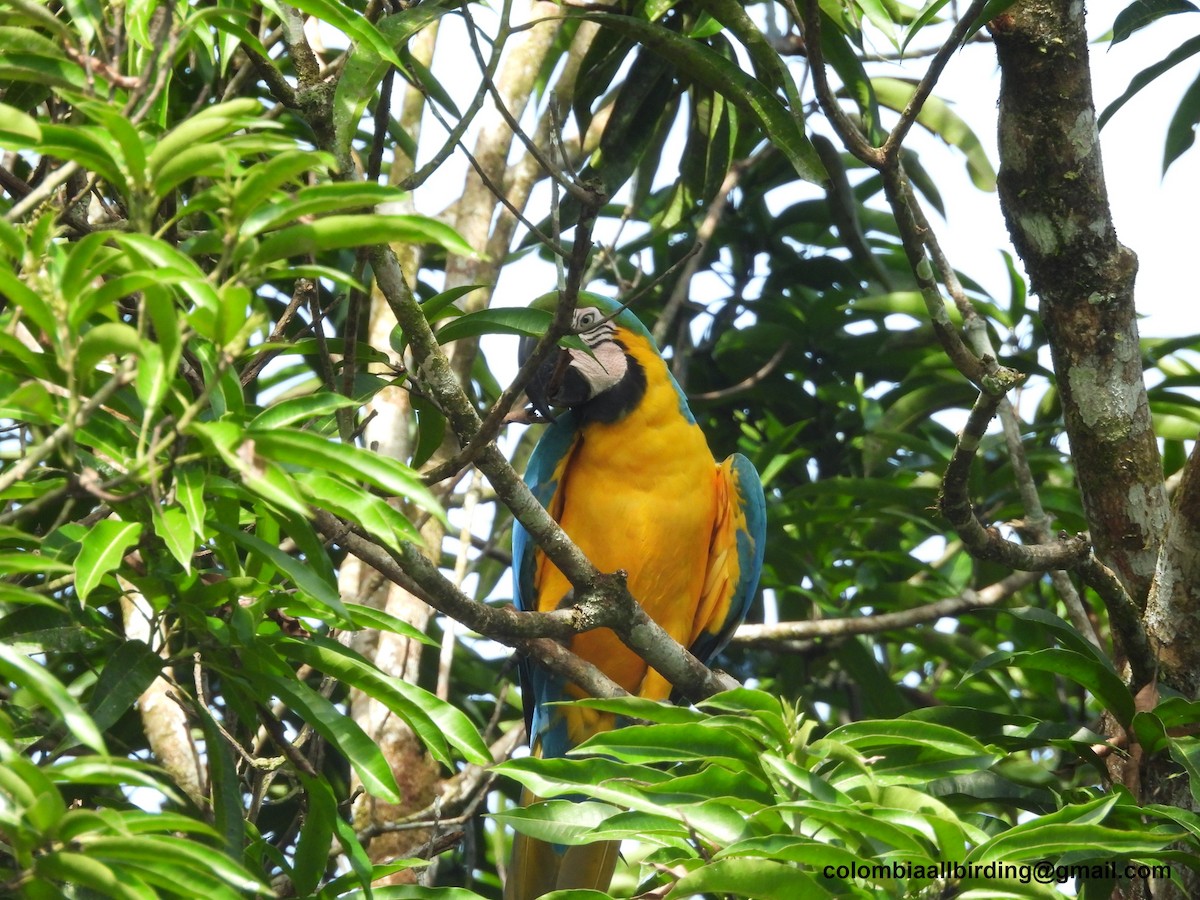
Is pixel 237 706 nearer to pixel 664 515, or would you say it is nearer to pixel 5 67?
pixel 5 67

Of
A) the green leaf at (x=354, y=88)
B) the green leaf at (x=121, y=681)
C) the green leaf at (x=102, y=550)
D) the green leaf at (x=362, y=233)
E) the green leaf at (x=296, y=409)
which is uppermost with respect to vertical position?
the green leaf at (x=354, y=88)

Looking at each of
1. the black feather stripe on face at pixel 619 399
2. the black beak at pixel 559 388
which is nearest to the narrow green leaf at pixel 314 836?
the black beak at pixel 559 388

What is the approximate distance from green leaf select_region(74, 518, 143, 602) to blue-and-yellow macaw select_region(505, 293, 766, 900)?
1.76m

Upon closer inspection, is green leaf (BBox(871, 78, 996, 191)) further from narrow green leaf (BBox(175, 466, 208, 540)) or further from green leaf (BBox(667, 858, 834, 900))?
narrow green leaf (BBox(175, 466, 208, 540))

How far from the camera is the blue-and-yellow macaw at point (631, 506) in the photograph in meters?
3.19

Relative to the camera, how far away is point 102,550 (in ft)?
4.24

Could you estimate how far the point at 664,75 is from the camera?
113 inches

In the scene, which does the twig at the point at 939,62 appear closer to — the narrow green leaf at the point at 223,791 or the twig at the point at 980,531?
the twig at the point at 980,531

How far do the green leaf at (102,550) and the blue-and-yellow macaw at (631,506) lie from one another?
176 cm

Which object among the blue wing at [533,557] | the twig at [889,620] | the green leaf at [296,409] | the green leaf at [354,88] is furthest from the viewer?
the blue wing at [533,557]

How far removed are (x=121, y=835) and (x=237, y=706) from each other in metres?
0.56

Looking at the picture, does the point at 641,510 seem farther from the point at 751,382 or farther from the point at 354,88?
the point at 354,88

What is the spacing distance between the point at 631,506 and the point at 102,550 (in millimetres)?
1978

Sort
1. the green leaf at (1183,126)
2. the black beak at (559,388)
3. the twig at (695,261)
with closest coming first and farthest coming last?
1. the green leaf at (1183,126)
2. the black beak at (559,388)
3. the twig at (695,261)
